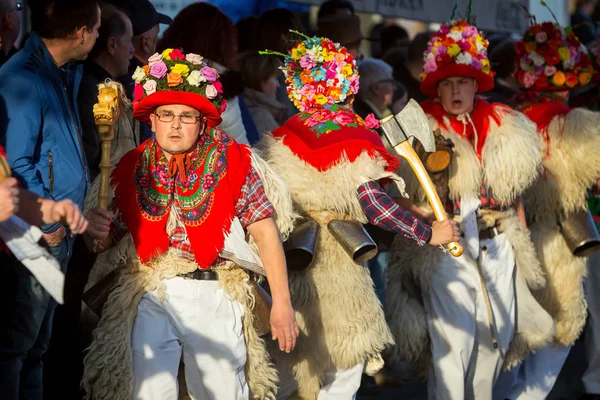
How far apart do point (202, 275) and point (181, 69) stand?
892mm

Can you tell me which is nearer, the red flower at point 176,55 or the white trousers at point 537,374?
the red flower at point 176,55

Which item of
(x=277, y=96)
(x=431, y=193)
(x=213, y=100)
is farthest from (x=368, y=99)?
(x=213, y=100)

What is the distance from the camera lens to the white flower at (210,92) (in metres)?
4.44

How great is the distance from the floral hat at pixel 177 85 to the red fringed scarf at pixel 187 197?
210 millimetres

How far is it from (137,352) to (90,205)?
680 millimetres

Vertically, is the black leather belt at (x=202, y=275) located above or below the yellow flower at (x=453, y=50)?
below

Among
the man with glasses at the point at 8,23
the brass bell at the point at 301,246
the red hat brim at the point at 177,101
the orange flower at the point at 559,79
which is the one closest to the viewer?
the red hat brim at the point at 177,101

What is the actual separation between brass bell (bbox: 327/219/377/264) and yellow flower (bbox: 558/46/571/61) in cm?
255

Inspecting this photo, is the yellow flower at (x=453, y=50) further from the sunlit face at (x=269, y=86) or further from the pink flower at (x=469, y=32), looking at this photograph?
the sunlit face at (x=269, y=86)

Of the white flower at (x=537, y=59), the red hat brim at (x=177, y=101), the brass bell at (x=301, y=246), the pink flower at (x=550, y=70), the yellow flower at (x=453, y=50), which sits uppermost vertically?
the red hat brim at (x=177, y=101)

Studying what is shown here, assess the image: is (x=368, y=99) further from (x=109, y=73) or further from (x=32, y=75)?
(x=32, y=75)

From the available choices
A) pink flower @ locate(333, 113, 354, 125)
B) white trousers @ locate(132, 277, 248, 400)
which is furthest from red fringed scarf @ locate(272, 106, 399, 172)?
white trousers @ locate(132, 277, 248, 400)

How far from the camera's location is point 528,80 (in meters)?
7.20

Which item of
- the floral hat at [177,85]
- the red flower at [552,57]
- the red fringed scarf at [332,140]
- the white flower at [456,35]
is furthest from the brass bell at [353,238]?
the red flower at [552,57]
